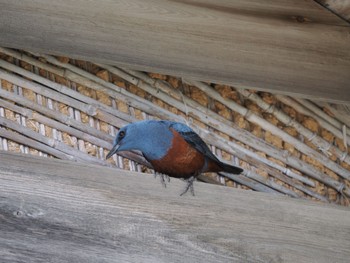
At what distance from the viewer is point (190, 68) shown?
2822 mm

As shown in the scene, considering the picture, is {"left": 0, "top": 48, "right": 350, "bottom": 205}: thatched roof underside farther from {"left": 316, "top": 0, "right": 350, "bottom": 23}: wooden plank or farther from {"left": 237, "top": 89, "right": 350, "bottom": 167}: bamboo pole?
{"left": 316, "top": 0, "right": 350, "bottom": 23}: wooden plank

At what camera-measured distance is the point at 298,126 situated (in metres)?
3.46

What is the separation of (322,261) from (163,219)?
514 mm

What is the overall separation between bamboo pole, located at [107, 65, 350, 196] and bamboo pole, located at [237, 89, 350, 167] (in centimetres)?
13

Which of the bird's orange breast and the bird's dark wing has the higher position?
the bird's dark wing

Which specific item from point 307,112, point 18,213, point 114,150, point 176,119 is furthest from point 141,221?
point 307,112

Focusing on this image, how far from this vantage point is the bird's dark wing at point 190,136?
321cm

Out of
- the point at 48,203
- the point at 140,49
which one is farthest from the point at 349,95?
the point at 48,203

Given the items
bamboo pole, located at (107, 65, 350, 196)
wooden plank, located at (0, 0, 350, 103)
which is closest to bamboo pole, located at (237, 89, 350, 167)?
bamboo pole, located at (107, 65, 350, 196)

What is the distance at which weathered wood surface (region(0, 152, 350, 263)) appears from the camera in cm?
226

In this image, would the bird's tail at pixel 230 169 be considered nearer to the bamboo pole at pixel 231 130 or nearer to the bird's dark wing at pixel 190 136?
the bird's dark wing at pixel 190 136

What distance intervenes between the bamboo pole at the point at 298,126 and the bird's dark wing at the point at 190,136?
0.34m

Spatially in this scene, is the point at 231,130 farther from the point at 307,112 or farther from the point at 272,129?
the point at 307,112

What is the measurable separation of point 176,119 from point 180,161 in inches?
7.3
